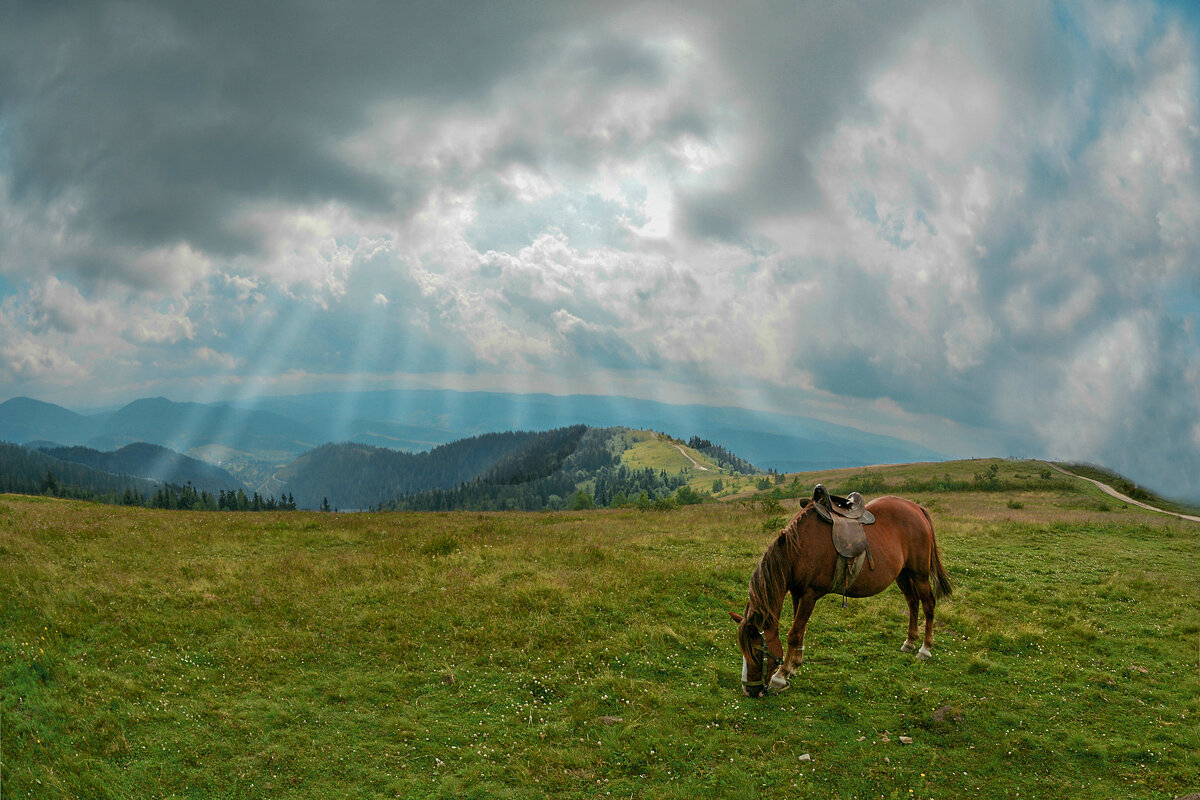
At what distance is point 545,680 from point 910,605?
812 centimetres

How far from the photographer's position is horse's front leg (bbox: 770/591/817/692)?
1009cm

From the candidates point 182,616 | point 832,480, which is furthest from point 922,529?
point 832,480

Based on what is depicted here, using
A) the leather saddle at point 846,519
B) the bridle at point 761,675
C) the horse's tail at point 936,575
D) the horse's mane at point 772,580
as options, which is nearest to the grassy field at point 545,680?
the bridle at point 761,675

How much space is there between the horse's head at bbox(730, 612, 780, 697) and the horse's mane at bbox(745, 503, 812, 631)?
8.3 inches

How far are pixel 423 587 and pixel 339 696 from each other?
16.2ft

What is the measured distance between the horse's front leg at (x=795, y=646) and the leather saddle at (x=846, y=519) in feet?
3.74

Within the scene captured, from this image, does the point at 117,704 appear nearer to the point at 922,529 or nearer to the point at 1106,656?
the point at 922,529

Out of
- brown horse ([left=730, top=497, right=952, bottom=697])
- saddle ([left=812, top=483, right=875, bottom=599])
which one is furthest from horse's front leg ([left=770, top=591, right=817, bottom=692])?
saddle ([left=812, top=483, right=875, bottom=599])

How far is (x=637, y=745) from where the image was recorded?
9.00 m

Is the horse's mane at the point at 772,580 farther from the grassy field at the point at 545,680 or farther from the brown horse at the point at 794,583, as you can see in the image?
the grassy field at the point at 545,680

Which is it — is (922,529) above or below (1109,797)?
above

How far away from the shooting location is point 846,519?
10.3 meters

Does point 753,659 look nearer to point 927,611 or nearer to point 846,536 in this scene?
point 846,536

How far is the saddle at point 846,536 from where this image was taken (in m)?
9.95
